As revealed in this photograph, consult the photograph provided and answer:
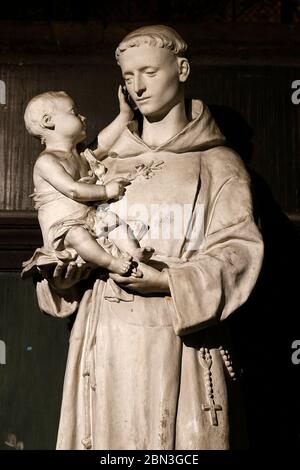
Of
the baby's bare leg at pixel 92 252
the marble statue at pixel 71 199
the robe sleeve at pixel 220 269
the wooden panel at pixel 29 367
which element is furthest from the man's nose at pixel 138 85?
the wooden panel at pixel 29 367

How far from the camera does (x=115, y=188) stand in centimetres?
384

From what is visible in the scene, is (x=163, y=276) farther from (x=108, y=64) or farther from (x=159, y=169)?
(x=108, y=64)

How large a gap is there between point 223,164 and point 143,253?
1.63 ft

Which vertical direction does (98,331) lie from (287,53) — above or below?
Answer: below

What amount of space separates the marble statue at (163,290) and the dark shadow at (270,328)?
0.54m

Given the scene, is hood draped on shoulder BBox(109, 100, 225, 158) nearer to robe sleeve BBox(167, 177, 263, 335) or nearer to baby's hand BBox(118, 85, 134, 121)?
baby's hand BBox(118, 85, 134, 121)

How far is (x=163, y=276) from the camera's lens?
3.64 metres

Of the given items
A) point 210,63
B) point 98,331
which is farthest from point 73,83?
point 98,331

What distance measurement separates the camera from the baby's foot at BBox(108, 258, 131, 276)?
11.9 ft

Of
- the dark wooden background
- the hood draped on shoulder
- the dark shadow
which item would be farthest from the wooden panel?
the hood draped on shoulder

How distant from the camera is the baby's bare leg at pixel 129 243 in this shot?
365 centimetres

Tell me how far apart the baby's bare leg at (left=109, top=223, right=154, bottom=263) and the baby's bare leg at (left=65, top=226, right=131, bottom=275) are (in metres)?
0.05

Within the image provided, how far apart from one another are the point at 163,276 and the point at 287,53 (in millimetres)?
1554
